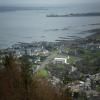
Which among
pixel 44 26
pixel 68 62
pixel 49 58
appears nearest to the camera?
pixel 68 62

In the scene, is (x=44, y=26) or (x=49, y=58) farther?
(x=44, y=26)

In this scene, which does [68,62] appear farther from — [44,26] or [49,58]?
[44,26]

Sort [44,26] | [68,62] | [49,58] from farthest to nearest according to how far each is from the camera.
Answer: [44,26] → [49,58] → [68,62]

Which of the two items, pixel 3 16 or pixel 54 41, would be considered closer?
pixel 54 41

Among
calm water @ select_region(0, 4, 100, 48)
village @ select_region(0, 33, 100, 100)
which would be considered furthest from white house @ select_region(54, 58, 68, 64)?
calm water @ select_region(0, 4, 100, 48)

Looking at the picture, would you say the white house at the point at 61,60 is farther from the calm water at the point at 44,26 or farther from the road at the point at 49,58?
the calm water at the point at 44,26

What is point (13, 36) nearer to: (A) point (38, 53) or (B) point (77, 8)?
(A) point (38, 53)

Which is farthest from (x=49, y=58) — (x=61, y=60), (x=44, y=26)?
(x=44, y=26)

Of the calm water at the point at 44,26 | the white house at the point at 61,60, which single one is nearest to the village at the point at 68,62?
the white house at the point at 61,60

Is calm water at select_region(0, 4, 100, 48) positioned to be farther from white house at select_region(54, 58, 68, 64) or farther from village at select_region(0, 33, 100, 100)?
white house at select_region(54, 58, 68, 64)

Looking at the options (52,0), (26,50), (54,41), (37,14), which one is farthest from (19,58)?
(52,0)
